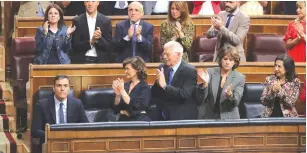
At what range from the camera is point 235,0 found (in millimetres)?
5453

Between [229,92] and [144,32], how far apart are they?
92 cm

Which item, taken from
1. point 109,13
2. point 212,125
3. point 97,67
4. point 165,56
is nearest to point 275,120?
point 212,125

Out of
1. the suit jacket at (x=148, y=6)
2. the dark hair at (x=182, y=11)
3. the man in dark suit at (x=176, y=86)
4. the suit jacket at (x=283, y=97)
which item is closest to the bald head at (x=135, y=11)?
the dark hair at (x=182, y=11)

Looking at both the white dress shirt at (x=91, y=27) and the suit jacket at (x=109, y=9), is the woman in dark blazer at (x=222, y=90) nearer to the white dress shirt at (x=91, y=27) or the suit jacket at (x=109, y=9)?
the white dress shirt at (x=91, y=27)

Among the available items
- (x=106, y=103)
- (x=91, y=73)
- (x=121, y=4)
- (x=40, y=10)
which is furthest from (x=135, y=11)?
(x=40, y=10)

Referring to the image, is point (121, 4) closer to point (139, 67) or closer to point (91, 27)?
point (91, 27)

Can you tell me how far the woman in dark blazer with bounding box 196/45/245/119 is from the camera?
180 inches

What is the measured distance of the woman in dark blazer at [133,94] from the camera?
448 centimetres

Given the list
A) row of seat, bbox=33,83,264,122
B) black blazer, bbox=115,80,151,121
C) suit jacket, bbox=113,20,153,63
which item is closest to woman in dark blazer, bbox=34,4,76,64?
suit jacket, bbox=113,20,153,63

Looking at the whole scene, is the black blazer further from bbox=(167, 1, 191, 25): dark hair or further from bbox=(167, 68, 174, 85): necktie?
bbox=(167, 1, 191, 25): dark hair

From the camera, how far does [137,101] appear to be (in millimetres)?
4504

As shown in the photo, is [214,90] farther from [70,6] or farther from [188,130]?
[70,6]

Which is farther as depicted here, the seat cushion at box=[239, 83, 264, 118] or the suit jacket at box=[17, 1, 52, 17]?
the suit jacket at box=[17, 1, 52, 17]

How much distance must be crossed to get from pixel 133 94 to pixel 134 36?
0.75 metres
